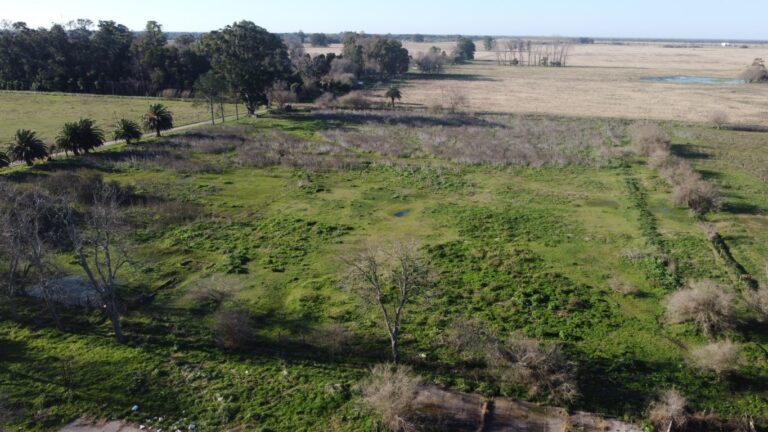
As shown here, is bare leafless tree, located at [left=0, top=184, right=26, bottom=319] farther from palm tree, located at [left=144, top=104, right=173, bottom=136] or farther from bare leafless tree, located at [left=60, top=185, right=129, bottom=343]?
palm tree, located at [left=144, top=104, right=173, bottom=136]

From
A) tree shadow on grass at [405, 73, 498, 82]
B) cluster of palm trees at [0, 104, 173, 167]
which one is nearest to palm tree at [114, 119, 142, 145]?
cluster of palm trees at [0, 104, 173, 167]

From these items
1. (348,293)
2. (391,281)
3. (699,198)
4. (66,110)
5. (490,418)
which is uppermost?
(66,110)

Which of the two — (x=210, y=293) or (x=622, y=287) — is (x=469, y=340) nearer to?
(x=622, y=287)

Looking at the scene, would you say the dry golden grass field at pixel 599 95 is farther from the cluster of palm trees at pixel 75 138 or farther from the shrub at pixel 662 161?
the cluster of palm trees at pixel 75 138

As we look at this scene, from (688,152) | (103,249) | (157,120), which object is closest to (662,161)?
(688,152)

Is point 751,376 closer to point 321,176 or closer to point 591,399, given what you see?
point 591,399
